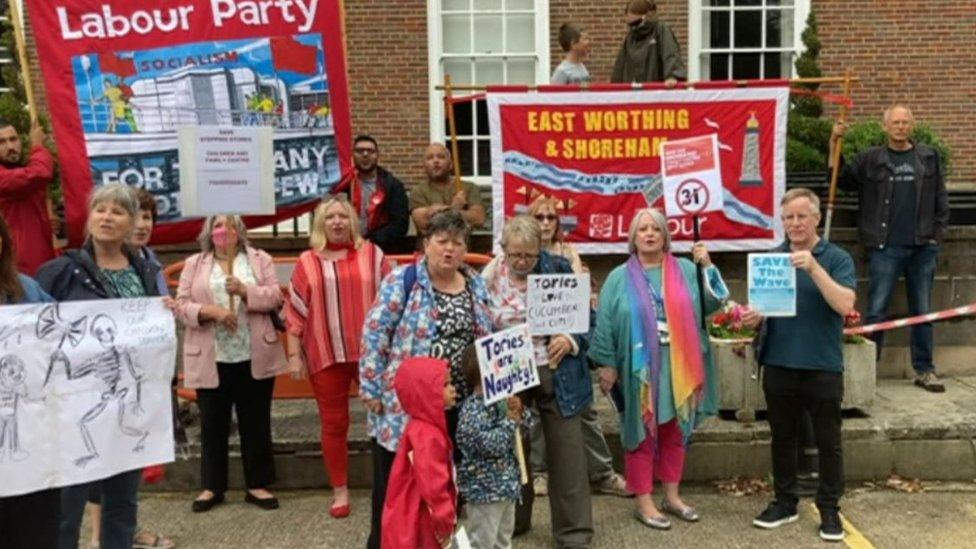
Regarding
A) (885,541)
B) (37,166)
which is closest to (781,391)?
(885,541)

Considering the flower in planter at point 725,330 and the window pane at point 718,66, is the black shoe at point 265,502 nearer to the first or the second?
the flower in planter at point 725,330

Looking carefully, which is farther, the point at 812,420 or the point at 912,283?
the point at 912,283

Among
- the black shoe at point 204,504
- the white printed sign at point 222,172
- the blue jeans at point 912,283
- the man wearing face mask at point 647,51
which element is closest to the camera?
the white printed sign at point 222,172

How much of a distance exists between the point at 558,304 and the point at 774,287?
1.15 meters

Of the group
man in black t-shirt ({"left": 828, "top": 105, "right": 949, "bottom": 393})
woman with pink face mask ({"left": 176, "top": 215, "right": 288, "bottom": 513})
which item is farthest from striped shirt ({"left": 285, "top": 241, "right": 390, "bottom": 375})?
man in black t-shirt ({"left": 828, "top": 105, "right": 949, "bottom": 393})

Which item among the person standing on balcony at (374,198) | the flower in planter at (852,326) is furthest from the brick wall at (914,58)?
the person standing on balcony at (374,198)

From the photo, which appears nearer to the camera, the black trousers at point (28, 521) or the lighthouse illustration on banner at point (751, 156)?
the black trousers at point (28, 521)

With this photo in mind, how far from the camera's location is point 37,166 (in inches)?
227

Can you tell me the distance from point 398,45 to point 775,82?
5.91 metres

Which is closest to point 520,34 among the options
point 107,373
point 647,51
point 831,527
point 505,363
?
point 647,51

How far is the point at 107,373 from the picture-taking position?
356 centimetres

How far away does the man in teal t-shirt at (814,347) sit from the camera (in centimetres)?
477

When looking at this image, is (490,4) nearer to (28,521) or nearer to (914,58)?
(914,58)

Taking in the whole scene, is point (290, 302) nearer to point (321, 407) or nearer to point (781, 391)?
point (321, 407)
